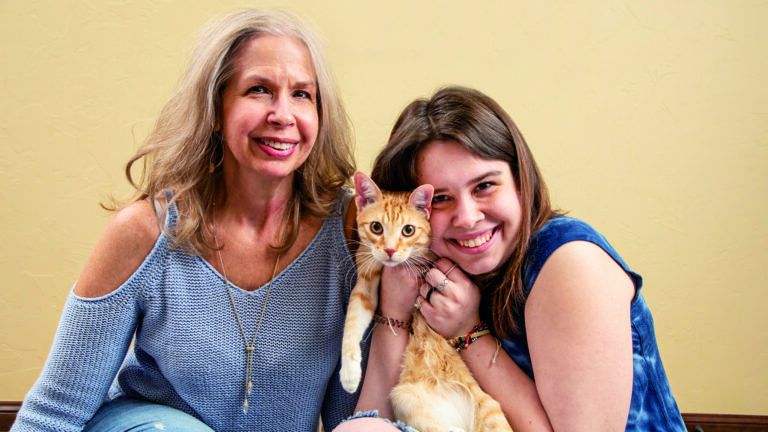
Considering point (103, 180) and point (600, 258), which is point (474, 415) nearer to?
point (600, 258)

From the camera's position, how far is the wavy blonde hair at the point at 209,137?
1362 mm

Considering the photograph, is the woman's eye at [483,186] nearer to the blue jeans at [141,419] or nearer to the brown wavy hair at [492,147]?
the brown wavy hair at [492,147]

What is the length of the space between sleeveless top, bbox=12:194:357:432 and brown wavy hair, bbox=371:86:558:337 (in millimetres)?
327

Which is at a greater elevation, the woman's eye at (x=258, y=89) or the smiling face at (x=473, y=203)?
the woman's eye at (x=258, y=89)

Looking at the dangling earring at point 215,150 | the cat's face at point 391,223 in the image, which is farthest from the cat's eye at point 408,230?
the dangling earring at point 215,150

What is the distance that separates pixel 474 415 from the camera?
1276mm

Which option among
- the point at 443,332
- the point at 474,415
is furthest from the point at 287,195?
the point at 474,415

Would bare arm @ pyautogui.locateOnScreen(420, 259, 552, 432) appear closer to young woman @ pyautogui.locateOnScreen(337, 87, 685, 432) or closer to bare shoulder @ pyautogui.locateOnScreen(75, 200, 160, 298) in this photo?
young woman @ pyautogui.locateOnScreen(337, 87, 685, 432)

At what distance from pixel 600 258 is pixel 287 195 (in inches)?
29.1

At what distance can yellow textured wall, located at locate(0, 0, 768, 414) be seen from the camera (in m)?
2.07

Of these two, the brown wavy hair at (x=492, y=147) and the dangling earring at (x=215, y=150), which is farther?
the dangling earring at (x=215, y=150)

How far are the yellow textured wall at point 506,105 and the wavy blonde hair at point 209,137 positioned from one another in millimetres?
661

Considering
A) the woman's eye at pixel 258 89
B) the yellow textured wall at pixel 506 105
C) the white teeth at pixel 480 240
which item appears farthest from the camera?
the yellow textured wall at pixel 506 105

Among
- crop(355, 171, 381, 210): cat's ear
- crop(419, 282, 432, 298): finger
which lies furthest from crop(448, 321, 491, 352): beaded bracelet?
crop(355, 171, 381, 210): cat's ear
